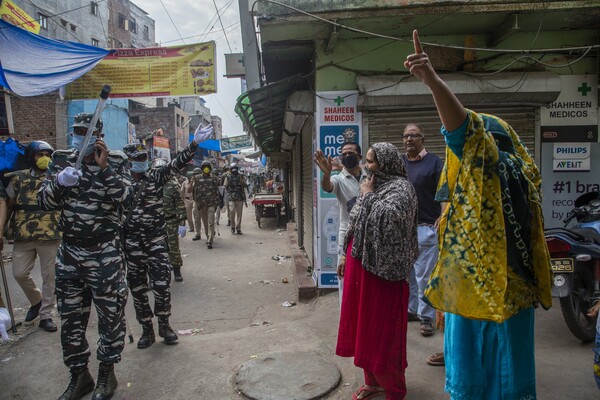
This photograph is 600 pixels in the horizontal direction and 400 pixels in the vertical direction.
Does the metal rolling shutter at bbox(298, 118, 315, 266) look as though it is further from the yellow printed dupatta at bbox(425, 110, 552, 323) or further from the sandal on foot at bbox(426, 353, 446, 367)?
the yellow printed dupatta at bbox(425, 110, 552, 323)

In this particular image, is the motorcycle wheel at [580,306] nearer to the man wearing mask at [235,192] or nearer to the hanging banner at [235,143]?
the man wearing mask at [235,192]

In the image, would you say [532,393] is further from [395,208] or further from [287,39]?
[287,39]

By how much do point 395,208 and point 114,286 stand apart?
2166mm

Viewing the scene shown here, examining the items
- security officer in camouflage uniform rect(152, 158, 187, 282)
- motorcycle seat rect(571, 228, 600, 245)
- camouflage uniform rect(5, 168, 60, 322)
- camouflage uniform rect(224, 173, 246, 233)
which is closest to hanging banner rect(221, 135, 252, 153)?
camouflage uniform rect(224, 173, 246, 233)

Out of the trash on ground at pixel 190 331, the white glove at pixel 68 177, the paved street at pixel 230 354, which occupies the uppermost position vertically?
the white glove at pixel 68 177

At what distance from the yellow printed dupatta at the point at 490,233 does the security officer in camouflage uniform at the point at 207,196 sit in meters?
9.09

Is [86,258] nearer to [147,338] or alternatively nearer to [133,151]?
[147,338]

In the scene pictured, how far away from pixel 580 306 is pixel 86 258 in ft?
13.5

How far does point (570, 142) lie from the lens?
18.0ft

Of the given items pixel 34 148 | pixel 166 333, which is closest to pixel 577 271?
pixel 166 333

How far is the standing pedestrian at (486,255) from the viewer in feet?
5.97

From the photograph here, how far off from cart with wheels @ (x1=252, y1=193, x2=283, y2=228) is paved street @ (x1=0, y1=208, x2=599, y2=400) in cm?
841

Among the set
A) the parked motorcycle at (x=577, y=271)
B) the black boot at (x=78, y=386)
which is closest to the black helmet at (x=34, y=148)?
the black boot at (x=78, y=386)

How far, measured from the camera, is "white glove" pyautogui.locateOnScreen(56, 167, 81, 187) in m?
2.98
